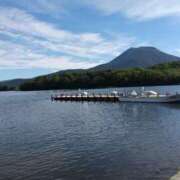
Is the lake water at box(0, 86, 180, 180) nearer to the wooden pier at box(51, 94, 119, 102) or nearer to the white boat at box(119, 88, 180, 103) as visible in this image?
the white boat at box(119, 88, 180, 103)

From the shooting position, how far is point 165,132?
122 ft

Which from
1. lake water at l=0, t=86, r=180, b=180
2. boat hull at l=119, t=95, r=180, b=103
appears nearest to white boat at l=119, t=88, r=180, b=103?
boat hull at l=119, t=95, r=180, b=103

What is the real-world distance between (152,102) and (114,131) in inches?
1707

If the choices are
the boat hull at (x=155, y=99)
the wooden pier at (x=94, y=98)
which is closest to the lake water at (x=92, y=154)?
the boat hull at (x=155, y=99)

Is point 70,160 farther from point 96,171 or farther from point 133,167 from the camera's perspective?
point 133,167

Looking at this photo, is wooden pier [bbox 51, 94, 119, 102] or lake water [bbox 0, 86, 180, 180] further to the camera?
wooden pier [bbox 51, 94, 119, 102]

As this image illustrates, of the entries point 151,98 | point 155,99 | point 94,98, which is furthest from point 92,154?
point 94,98

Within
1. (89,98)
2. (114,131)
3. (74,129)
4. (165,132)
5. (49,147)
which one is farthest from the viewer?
(89,98)

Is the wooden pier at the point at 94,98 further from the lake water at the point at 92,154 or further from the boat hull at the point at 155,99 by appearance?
the lake water at the point at 92,154

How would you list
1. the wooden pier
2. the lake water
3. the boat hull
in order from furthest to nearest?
the wooden pier, the boat hull, the lake water

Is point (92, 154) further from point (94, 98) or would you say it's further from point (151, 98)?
point (94, 98)

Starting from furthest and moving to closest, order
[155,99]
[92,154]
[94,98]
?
1. [94,98]
2. [155,99]
3. [92,154]

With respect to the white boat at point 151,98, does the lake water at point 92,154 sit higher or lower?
lower

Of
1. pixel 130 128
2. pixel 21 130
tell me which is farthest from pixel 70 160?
pixel 21 130
